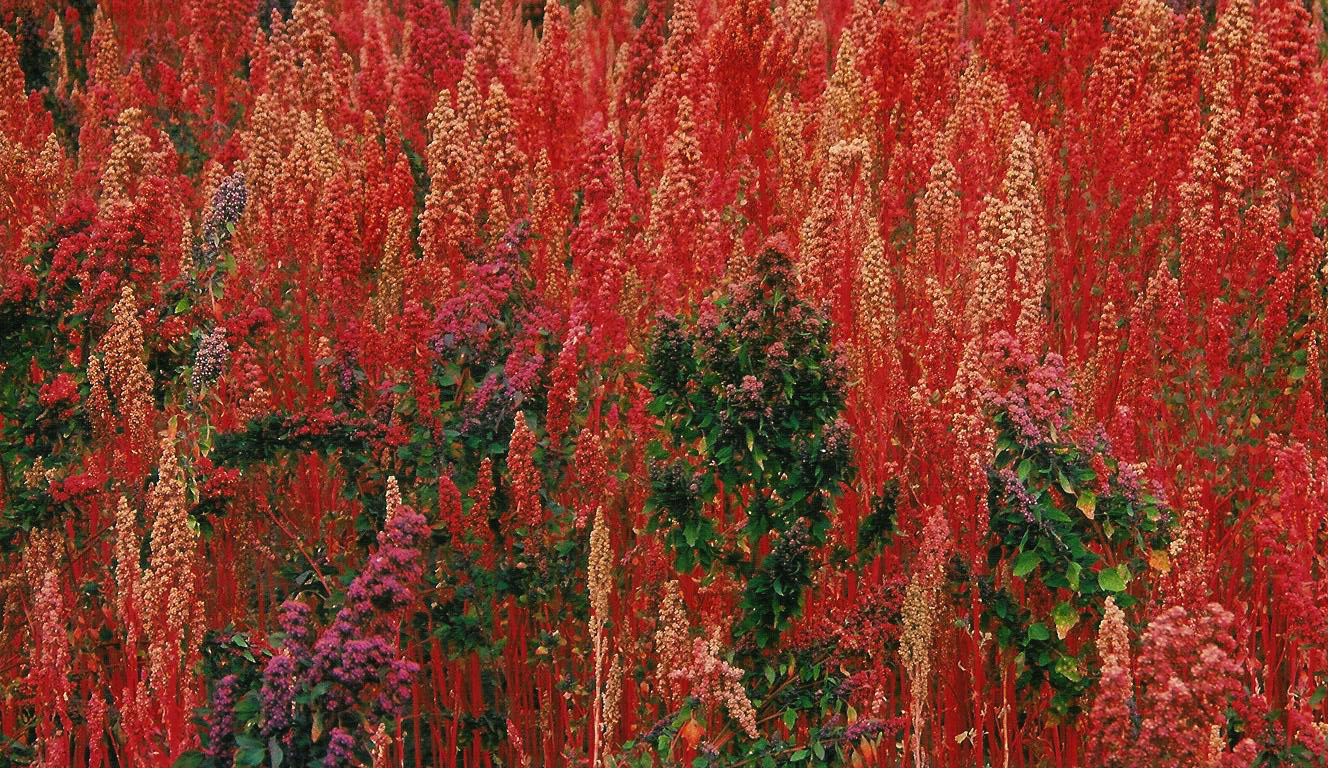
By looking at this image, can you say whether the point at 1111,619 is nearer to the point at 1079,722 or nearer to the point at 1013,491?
the point at 1013,491

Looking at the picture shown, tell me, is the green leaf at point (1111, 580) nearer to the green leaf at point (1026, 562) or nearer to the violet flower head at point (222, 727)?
the green leaf at point (1026, 562)

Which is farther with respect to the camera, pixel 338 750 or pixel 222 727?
pixel 222 727

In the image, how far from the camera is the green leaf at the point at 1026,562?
10.2ft

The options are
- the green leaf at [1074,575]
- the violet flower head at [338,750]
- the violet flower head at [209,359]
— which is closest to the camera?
the violet flower head at [338,750]

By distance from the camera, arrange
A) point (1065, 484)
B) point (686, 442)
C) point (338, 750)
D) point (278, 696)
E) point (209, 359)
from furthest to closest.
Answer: point (686, 442), point (209, 359), point (1065, 484), point (278, 696), point (338, 750)

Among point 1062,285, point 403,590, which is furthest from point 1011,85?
point 403,590

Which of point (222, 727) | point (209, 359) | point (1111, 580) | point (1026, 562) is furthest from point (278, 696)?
point (1111, 580)

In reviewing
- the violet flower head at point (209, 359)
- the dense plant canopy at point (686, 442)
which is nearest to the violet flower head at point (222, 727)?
the dense plant canopy at point (686, 442)

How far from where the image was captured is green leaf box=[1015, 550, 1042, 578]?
10.2ft

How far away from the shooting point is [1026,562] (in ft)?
10.3

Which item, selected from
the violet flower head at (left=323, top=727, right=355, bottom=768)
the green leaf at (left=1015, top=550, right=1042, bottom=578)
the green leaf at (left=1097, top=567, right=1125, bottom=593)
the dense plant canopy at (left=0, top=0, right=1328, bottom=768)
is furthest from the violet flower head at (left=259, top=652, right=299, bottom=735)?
the green leaf at (left=1097, top=567, right=1125, bottom=593)

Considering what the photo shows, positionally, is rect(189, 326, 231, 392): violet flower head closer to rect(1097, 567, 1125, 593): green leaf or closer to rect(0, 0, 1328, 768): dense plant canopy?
rect(0, 0, 1328, 768): dense plant canopy

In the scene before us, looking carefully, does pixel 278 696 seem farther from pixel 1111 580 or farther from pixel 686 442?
pixel 1111 580

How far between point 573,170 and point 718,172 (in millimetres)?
482
